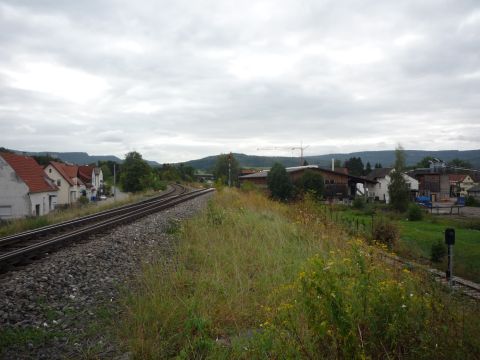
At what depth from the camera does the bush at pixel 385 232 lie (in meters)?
15.8

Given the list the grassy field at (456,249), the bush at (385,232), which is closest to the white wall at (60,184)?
the grassy field at (456,249)

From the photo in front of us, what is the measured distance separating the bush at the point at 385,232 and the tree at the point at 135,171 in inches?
1876

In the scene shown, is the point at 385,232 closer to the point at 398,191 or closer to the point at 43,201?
the point at 43,201

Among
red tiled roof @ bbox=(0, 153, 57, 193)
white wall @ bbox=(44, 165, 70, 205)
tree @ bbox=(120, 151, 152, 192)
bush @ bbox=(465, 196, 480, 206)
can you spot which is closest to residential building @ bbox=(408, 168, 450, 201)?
bush @ bbox=(465, 196, 480, 206)

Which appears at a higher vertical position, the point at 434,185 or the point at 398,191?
the point at 398,191

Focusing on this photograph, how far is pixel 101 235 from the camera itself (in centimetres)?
1088

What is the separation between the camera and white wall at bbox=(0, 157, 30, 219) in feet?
112

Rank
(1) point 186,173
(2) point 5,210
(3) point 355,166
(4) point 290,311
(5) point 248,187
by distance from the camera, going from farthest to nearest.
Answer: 1. (3) point 355,166
2. (1) point 186,173
3. (2) point 5,210
4. (5) point 248,187
5. (4) point 290,311

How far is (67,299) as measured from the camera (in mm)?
5328

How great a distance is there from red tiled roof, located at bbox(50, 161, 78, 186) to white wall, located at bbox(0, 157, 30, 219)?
2006 centimetres

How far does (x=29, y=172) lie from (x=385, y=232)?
35.2 metres

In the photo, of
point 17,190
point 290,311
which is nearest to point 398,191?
point 17,190

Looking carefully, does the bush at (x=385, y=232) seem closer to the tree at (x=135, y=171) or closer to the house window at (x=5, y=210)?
the house window at (x=5, y=210)

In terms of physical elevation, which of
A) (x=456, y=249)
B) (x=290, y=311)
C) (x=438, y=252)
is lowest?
(x=456, y=249)
